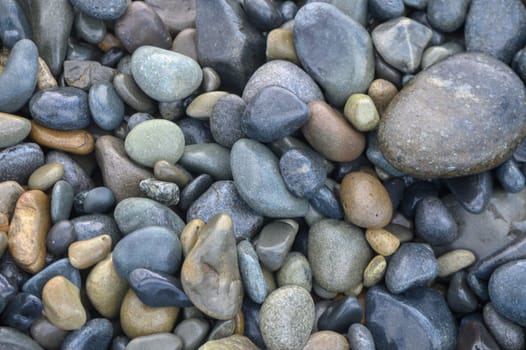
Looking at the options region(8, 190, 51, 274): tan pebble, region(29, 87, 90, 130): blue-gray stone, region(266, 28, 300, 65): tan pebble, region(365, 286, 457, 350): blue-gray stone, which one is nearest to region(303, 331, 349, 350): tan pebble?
region(365, 286, 457, 350): blue-gray stone

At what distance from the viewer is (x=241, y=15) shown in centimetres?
307

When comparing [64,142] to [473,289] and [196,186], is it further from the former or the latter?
[473,289]

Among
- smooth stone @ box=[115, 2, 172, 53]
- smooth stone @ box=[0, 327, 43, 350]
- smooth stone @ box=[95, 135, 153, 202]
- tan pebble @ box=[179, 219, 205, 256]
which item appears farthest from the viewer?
smooth stone @ box=[115, 2, 172, 53]

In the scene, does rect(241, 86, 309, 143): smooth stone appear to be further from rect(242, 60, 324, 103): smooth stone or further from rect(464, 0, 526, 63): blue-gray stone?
rect(464, 0, 526, 63): blue-gray stone

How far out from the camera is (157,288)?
243 centimetres

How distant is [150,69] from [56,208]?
830 millimetres

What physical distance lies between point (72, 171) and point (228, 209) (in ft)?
2.72

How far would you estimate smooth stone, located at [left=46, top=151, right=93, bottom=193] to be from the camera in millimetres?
2828

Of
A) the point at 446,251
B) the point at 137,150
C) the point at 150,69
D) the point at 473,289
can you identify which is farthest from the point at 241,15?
the point at 473,289

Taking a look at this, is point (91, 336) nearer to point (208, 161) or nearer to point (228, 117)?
point (208, 161)

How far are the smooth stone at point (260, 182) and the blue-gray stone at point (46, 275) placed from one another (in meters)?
0.88

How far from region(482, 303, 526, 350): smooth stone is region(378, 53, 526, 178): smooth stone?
685 mm

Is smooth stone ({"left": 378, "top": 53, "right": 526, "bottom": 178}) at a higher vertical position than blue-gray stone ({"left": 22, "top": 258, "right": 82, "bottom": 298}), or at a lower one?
higher

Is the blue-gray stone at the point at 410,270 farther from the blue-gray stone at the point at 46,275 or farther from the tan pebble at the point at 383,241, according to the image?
the blue-gray stone at the point at 46,275
